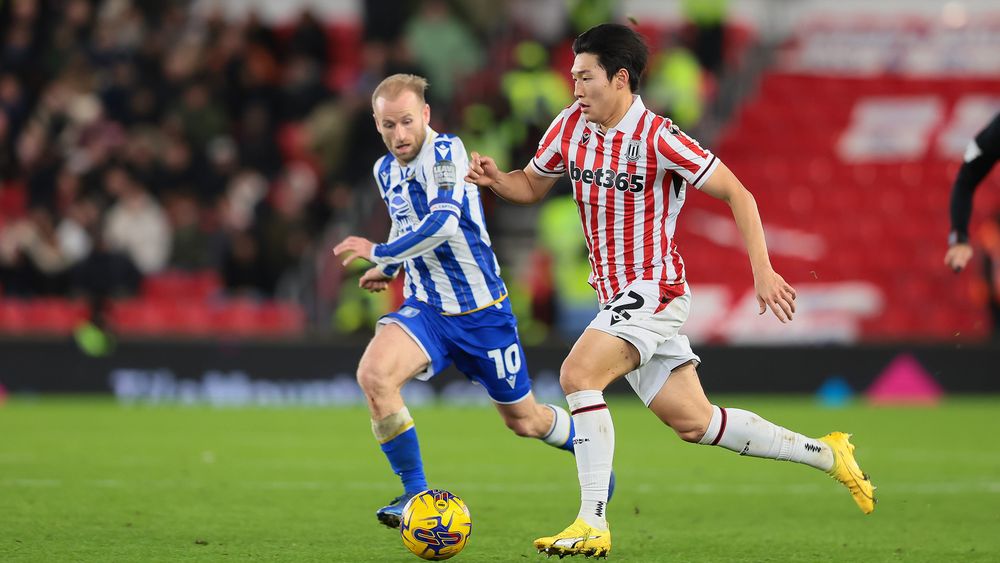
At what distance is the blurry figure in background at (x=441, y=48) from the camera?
61.9 feet

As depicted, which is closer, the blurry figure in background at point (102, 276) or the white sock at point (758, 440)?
the white sock at point (758, 440)

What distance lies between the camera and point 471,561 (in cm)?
621

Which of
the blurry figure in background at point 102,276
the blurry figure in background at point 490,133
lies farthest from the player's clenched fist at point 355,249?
the blurry figure in background at point 490,133

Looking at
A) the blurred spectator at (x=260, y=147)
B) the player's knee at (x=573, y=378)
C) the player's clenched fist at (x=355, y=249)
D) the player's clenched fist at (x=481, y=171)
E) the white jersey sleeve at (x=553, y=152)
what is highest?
the blurred spectator at (x=260, y=147)

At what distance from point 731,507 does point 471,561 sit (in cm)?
227

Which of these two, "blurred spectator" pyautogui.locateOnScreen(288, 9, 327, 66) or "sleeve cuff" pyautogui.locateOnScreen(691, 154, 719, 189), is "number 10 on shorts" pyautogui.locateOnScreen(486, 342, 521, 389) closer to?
"sleeve cuff" pyautogui.locateOnScreen(691, 154, 719, 189)

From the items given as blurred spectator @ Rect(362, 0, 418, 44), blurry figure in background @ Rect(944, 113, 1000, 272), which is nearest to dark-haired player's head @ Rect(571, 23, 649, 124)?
blurry figure in background @ Rect(944, 113, 1000, 272)

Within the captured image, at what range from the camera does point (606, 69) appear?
6.20 meters

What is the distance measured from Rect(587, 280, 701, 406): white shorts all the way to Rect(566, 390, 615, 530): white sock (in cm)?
28

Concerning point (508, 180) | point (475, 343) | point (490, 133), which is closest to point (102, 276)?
point (490, 133)

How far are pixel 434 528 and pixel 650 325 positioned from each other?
118 centimetres

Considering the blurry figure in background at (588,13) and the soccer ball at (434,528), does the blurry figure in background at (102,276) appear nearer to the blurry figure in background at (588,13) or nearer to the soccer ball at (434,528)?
the blurry figure in background at (588,13)

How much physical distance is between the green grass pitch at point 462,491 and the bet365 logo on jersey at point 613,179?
150 cm

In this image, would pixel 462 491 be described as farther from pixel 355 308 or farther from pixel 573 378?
pixel 355 308
